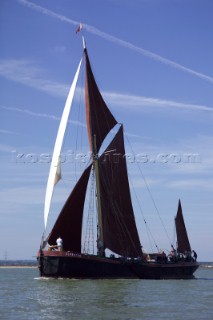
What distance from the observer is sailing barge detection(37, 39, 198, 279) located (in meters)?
58.8

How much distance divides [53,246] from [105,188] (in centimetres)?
1025

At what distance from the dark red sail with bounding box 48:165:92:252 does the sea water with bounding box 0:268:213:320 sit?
6.45 meters

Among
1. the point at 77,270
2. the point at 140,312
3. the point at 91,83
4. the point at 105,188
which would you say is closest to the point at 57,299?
the point at 140,312

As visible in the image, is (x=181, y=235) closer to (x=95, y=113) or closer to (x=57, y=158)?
(x=95, y=113)

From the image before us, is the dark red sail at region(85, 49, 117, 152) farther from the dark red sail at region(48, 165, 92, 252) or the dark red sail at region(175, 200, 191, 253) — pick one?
the dark red sail at region(175, 200, 191, 253)

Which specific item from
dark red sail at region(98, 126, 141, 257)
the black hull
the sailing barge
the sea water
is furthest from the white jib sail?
the sea water

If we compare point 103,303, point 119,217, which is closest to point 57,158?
point 119,217

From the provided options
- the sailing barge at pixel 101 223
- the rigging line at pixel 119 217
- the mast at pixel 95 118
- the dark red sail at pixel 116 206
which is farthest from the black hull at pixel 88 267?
the mast at pixel 95 118

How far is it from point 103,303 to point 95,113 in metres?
32.0

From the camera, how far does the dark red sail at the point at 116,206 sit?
2574 inches

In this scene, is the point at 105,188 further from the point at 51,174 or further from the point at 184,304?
the point at 184,304

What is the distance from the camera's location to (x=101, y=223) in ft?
211

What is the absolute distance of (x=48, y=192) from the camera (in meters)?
59.1

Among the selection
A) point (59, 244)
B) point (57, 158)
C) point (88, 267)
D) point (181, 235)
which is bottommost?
point (88, 267)
